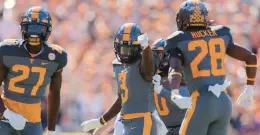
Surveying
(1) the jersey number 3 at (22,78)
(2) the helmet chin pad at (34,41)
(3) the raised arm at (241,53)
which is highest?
(2) the helmet chin pad at (34,41)

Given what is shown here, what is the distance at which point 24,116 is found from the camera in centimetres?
547

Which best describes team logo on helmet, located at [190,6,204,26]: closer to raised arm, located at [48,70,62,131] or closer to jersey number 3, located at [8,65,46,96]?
raised arm, located at [48,70,62,131]

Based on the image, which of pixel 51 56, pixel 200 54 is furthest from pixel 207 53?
pixel 51 56

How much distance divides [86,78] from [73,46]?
529 millimetres

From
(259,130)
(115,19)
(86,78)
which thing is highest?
(115,19)

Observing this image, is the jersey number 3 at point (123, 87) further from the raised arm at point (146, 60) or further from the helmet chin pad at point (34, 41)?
the helmet chin pad at point (34, 41)

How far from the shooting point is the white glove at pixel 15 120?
5.38 metres

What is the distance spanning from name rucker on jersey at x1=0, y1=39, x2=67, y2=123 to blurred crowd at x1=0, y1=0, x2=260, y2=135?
13.3 feet

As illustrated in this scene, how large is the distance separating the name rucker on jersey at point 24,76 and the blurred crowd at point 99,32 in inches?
160

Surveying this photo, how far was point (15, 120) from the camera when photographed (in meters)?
5.37

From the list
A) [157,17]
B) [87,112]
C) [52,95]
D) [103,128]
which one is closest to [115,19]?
[157,17]

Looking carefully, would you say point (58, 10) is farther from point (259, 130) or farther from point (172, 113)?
point (172, 113)

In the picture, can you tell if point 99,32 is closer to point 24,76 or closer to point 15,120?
point 24,76

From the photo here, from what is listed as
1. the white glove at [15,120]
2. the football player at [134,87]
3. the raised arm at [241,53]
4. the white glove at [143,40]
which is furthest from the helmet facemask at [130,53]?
the white glove at [15,120]
